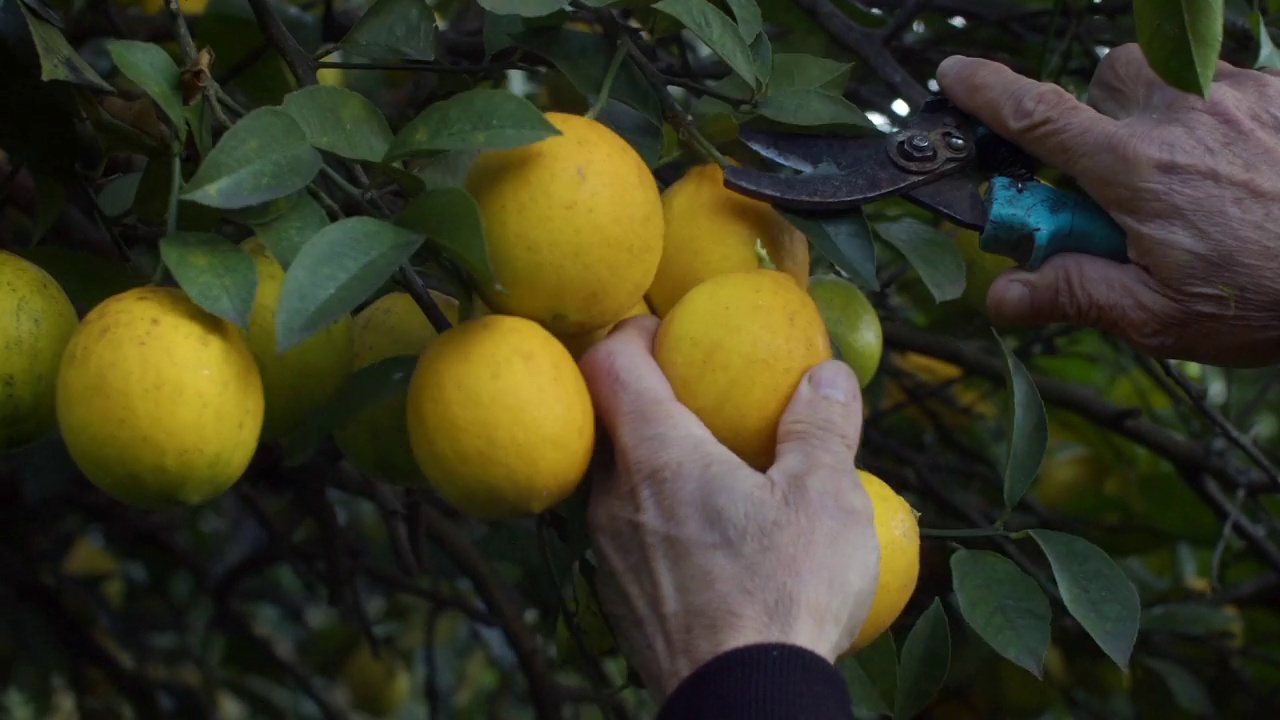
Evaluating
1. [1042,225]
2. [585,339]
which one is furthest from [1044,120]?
[585,339]

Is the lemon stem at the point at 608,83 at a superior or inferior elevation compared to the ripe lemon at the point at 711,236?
superior

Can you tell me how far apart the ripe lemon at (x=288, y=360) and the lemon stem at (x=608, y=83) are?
24cm

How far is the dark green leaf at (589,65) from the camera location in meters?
0.96

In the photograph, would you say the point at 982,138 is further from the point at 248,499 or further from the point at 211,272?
the point at 248,499

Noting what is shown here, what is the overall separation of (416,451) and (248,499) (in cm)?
107

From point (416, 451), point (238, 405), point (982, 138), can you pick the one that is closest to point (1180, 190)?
point (982, 138)

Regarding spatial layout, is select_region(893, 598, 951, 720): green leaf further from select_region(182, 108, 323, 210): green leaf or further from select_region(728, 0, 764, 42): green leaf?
select_region(182, 108, 323, 210): green leaf

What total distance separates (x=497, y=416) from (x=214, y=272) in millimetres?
193

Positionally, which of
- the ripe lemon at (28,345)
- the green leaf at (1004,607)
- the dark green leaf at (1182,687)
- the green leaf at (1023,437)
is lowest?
the dark green leaf at (1182,687)

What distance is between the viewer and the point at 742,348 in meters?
0.87

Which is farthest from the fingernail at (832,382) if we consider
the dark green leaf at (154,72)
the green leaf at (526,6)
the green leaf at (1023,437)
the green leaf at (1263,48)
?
the green leaf at (1263,48)

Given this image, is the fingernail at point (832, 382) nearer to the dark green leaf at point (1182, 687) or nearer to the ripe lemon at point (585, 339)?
the ripe lemon at point (585, 339)

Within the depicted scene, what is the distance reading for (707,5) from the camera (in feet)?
3.00

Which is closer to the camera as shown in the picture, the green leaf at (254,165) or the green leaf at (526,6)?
the green leaf at (254,165)
